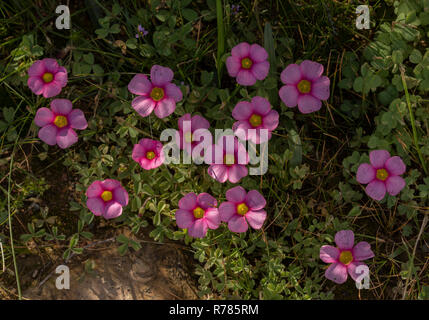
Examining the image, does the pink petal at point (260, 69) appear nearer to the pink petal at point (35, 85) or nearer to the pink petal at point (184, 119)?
the pink petal at point (184, 119)

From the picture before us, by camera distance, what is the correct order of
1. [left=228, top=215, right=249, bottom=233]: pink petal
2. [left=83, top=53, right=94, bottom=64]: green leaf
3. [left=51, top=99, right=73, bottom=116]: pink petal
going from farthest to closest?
1. [left=83, top=53, right=94, bottom=64]: green leaf
2. [left=51, top=99, right=73, bottom=116]: pink petal
3. [left=228, top=215, right=249, bottom=233]: pink petal

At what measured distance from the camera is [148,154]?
2.27 metres

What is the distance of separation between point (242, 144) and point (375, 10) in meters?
1.08

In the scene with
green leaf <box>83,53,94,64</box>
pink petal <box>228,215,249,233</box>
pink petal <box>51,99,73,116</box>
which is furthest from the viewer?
green leaf <box>83,53,94,64</box>

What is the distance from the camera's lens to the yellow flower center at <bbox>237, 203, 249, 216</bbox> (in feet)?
7.27

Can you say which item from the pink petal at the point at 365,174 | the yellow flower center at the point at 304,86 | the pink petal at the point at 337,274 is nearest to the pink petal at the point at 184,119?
the yellow flower center at the point at 304,86

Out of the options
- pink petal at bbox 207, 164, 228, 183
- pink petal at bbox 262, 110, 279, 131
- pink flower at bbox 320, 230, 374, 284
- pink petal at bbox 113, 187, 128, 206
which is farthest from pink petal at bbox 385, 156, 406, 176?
pink petal at bbox 113, 187, 128, 206

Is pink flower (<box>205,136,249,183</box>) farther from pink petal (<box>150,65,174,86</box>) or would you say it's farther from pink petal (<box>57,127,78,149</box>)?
pink petal (<box>57,127,78,149</box>)

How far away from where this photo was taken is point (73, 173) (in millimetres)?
2518

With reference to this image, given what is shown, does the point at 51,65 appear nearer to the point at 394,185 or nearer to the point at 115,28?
the point at 115,28

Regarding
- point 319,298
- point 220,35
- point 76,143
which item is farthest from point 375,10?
point 76,143

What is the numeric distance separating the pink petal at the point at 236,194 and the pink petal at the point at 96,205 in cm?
63

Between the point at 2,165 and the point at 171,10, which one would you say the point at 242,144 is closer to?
the point at 171,10

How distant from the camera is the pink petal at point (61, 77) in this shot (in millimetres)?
2312
